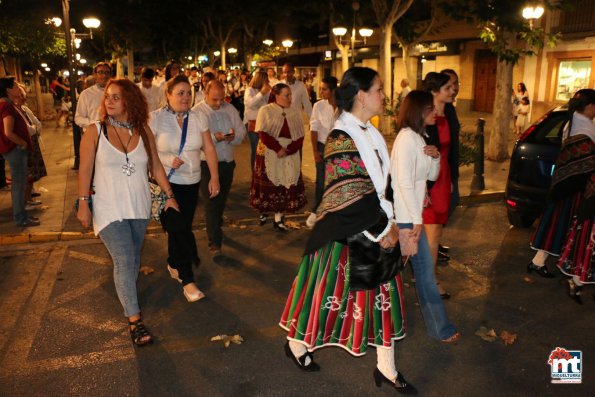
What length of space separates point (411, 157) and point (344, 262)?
0.86 metres

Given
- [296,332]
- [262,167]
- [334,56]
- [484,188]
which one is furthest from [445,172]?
[334,56]

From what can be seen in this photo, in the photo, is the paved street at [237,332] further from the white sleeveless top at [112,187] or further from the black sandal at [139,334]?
the white sleeveless top at [112,187]

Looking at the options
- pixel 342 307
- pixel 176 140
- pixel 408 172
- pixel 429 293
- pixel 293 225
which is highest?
pixel 176 140

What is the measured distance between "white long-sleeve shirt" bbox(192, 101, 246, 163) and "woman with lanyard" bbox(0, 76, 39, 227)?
256cm

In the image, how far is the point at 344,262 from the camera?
3.30m

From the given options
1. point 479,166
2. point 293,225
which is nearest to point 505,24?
point 479,166

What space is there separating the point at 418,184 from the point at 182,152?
2167 mm

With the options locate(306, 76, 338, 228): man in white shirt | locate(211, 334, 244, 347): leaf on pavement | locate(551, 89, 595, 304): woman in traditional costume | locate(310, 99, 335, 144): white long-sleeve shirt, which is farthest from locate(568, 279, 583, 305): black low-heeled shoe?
Answer: locate(310, 99, 335, 144): white long-sleeve shirt

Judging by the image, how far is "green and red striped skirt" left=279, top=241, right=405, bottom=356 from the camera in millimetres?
3318

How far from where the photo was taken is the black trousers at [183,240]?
4902 millimetres

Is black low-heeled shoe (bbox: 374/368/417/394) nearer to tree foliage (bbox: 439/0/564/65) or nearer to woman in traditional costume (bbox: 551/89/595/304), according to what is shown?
woman in traditional costume (bbox: 551/89/595/304)

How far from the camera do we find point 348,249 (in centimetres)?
325

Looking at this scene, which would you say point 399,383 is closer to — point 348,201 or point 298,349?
point 298,349

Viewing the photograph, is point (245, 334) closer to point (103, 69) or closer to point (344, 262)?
point (344, 262)
